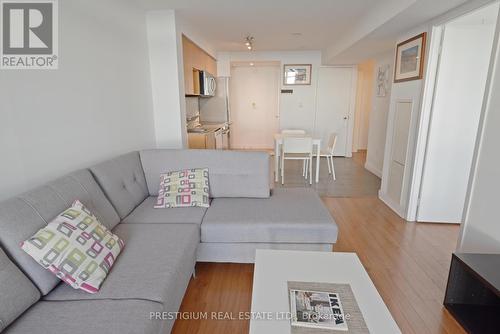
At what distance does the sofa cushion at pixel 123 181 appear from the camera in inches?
72.7

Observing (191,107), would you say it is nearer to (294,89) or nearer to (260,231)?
(294,89)

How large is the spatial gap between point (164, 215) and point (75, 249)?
0.78m

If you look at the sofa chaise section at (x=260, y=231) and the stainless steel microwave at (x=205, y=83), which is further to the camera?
the stainless steel microwave at (x=205, y=83)

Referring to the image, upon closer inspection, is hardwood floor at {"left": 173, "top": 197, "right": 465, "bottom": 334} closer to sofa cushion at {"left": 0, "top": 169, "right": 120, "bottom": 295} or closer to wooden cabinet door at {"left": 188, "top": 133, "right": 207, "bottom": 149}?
sofa cushion at {"left": 0, "top": 169, "right": 120, "bottom": 295}

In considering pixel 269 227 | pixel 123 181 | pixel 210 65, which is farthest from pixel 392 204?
pixel 210 65

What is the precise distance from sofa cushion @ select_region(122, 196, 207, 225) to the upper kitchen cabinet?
6.54 feet

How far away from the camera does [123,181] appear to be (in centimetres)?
205

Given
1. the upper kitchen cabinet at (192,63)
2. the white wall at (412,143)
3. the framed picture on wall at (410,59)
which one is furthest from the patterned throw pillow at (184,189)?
the framed picture on wall at (410,59)

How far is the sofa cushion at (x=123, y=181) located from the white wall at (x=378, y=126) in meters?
3.79

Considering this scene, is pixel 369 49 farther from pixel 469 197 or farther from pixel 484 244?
pixel 484 244

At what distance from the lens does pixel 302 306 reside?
1.12 m

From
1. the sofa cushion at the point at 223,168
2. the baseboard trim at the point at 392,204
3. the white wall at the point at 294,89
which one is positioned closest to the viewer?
the sofa cushion at the point at 223,168

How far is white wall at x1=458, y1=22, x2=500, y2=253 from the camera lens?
1.64 meters

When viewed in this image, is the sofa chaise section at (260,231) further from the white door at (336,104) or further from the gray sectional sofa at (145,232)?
the white door at (336,104)
